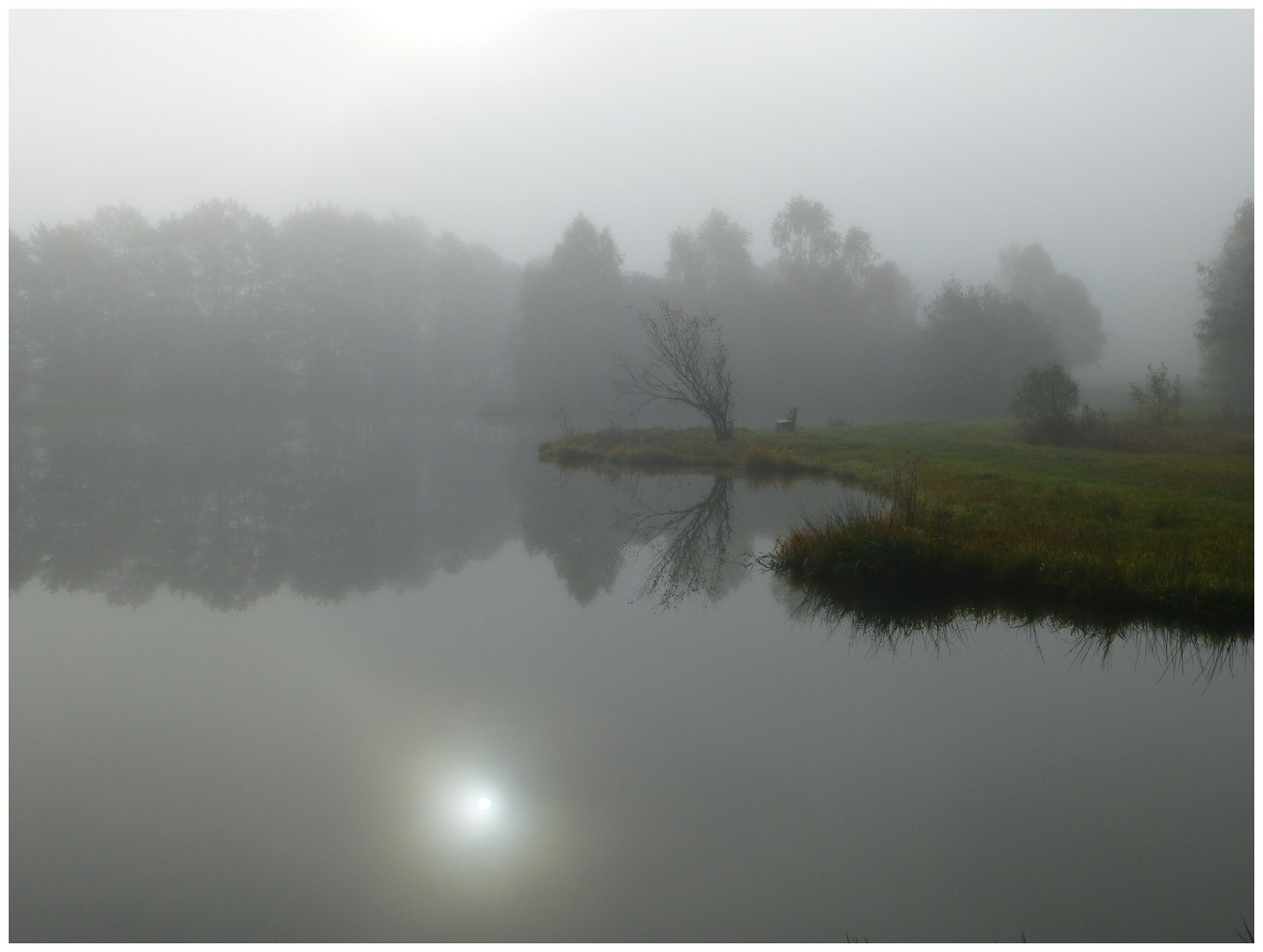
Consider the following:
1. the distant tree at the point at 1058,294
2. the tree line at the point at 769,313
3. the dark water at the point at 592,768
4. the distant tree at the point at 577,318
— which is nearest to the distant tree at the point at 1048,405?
the dark water at the point at 592,768

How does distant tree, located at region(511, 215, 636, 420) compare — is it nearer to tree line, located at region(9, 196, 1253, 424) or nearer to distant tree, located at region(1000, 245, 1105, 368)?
tree line, located at region(9, 196, 1253, 424)

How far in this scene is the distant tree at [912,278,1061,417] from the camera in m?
34.4

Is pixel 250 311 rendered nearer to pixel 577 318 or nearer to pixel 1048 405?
pixel 577 318

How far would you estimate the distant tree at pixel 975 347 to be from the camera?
113 ft

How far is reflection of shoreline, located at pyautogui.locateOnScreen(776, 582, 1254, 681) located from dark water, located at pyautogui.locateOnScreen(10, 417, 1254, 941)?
0.18ft

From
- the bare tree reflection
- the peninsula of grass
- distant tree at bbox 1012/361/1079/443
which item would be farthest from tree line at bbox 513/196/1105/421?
the bare tree reflection

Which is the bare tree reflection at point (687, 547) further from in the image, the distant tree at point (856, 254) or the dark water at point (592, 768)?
the distant tree at point (856, 254)

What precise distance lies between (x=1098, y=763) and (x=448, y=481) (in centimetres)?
1423

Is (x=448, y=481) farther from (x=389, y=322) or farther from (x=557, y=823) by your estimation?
(x=389, y=322)

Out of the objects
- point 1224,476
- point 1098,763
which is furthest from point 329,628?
point 1224,476

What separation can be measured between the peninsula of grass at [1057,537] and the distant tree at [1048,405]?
8.32 ft

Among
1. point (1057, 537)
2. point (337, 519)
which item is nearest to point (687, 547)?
point (1057, 537)

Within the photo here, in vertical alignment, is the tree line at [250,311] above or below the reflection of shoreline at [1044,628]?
above

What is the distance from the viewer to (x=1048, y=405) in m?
20.2
